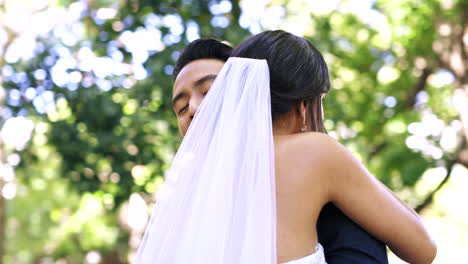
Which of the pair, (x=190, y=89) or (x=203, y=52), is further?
(x=203, y=52)

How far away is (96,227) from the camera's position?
13445 millimetres

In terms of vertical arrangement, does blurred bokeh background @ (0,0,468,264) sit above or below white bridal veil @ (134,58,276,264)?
below

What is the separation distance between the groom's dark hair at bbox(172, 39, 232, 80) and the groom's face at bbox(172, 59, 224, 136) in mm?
159

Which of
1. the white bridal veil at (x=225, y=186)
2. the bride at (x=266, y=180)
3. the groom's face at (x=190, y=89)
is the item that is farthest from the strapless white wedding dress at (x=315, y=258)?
the groom's face at (x=190, y=89)

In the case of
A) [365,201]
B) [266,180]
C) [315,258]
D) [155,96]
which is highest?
[266,180]

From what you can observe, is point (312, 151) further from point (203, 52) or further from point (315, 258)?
point (203, 52)

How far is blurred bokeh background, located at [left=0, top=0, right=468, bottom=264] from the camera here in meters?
8.95

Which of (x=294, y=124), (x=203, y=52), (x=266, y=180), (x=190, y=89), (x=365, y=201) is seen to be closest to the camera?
(x=266, y=180)

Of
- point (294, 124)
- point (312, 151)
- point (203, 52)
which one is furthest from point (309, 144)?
point (203, 52)

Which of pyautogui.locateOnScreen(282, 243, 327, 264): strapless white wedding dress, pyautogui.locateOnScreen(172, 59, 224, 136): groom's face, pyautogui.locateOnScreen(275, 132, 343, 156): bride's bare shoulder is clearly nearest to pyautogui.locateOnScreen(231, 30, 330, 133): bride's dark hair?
pyautogui.locateOnScreen(275, 132, 343, 156): bride's bare shoulder

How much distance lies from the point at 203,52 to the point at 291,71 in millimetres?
1205

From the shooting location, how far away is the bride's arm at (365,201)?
2.60 metres

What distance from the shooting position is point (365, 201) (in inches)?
103

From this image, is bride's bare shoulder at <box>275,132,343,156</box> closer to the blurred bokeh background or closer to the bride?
the bride
